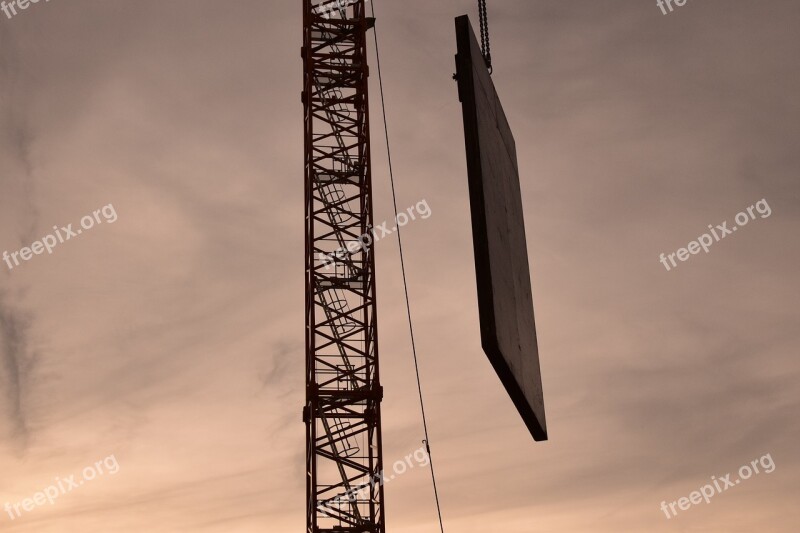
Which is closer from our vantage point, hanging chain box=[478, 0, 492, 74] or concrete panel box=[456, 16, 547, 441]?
concrete panel box=[456, 16, 547, 441]

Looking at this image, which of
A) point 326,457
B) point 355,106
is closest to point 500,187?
point 326,457

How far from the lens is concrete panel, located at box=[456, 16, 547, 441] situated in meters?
Answer: 11.4

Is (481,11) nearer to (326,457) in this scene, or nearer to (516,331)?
(516,331)

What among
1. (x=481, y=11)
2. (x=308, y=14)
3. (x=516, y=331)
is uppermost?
(x=308, y=14)

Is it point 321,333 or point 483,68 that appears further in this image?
point 321,333

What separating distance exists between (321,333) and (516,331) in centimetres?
2467

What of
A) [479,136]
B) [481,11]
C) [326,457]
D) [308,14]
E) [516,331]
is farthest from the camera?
[308,14]

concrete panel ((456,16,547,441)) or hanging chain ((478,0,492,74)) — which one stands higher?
hanging chain ((478,0,492,74))

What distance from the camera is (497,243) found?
489 inches

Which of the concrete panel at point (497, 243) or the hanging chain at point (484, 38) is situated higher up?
the hanging chain at point (484, 38)

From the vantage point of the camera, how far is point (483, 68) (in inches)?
533

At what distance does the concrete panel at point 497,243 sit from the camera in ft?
37.4

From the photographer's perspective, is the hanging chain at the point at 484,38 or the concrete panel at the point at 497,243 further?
the hanging chain at the point at 484,38

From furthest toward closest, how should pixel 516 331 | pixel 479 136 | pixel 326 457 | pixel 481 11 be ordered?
pixel 326 457, pixel 481 11, pixel 516 331, pixel 479 136
